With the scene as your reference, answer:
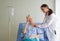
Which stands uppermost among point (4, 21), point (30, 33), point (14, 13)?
point (14, 13)

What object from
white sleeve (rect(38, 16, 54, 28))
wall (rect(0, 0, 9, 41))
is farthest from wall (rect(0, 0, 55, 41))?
white sleeve (rect(38, 16, 54, 28))

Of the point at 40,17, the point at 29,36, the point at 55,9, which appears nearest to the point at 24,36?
the point at 29,36

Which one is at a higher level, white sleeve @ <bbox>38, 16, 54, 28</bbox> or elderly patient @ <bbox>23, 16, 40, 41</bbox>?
white sleeve @ <bbox>38, 16, 54, 28</bbox>

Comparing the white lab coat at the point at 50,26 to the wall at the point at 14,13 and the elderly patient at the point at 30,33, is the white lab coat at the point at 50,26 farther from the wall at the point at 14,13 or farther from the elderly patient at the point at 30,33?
the wall at the point at 14,13

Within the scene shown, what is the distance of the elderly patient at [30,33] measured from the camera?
1.50m

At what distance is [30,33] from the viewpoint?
1541mm

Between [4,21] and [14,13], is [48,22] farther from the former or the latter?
[4,21]

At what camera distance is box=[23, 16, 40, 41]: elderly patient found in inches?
59.1

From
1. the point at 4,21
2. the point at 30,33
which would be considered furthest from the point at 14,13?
the point at 30,33

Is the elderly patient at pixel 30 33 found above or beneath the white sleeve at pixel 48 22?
beneath

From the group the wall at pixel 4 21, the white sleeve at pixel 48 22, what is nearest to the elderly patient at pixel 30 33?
the white sleeve at pixel 48 22

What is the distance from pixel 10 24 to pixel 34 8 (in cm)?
44

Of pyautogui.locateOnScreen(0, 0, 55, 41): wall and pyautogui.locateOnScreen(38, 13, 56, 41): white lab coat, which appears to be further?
pyautogui.locateOnScreen(0, 0, 55, 41): wall

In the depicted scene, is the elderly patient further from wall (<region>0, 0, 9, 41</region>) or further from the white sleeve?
wall (<region>0, 0, 9, 41</region>)
